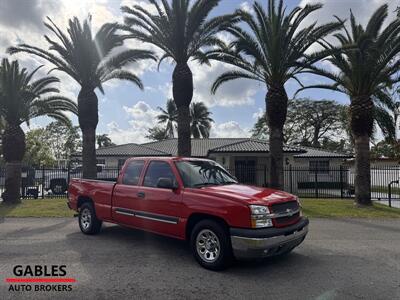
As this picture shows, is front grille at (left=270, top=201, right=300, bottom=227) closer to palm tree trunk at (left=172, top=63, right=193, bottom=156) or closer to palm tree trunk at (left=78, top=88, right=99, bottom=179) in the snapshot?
palm tree trunk at (left=172, top=63, right=193, bottom=156)

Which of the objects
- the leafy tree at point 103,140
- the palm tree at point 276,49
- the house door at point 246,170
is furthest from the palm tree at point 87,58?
the leafy tree at point 103,140

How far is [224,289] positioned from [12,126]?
1511 centimetres

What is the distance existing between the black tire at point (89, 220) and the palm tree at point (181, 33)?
619cm

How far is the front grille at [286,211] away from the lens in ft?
17.0

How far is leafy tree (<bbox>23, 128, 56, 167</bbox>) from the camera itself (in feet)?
153

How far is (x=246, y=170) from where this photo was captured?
2628 centimetres

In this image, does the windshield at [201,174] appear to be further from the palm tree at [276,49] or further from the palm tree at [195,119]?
the palm tree at [195,119]

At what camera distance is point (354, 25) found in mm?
14766

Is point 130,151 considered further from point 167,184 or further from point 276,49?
point 167,184

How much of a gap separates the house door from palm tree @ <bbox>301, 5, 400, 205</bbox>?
11.8 meters

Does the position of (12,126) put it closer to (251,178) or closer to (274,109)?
(274,109)

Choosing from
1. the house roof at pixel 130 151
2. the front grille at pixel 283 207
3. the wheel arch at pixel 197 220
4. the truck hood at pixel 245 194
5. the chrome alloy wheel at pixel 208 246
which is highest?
the house roof at pixel 130 151

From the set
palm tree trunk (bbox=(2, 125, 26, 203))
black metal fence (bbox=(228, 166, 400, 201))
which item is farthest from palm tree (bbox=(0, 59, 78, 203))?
black metal fence (bbox=(228, 166, 400, 201))

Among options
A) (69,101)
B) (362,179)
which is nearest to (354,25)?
(362,179)
